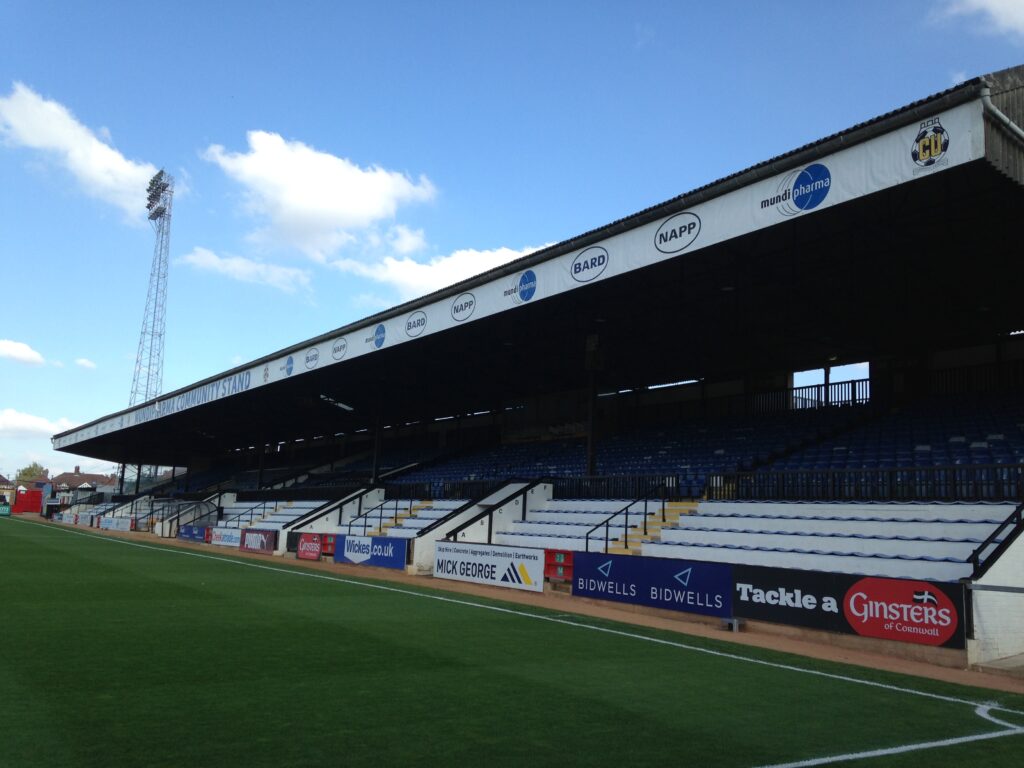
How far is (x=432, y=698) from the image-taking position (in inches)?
299

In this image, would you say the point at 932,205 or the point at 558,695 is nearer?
the point at 558,695

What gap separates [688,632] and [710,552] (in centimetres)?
449

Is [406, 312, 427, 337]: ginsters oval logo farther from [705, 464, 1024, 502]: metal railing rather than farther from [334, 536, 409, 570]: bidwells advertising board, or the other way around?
[705, 464, 1024, 502]: metal railing

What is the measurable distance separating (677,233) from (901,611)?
8.26m

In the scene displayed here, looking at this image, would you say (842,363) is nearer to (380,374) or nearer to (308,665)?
(380,374)

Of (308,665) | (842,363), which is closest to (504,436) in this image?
(842,363)

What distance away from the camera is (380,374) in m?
32.9

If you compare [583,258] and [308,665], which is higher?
[583,258]

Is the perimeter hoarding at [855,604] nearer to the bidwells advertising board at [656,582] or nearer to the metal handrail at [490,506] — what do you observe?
the bidwells advertising board at [656,582]

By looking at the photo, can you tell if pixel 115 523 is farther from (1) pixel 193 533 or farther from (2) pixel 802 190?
(2) pixel 802 190

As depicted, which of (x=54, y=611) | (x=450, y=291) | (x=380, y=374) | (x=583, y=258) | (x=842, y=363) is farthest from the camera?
(x=380, y=374)

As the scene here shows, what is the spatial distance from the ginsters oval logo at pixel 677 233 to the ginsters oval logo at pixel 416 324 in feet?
30.6

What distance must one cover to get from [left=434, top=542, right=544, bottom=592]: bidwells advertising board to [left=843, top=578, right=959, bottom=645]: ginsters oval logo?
312 inches

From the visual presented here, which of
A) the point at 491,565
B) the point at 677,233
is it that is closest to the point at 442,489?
the point at 491,565
